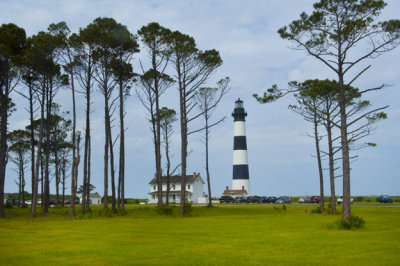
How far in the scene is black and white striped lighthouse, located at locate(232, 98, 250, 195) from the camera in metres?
68.9

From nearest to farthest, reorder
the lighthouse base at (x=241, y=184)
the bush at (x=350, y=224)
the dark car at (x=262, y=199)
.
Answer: the bush at (x=350, y=224), the lighthouse base at (x=241, y=184), the dark car at (x=262, y=199)

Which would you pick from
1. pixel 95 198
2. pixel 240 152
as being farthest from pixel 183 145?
pixel 95 198

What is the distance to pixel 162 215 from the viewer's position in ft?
104

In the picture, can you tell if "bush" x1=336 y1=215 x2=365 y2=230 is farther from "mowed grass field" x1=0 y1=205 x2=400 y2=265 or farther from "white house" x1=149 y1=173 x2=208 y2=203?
"white house" x1=149 y1=173 x2=208 y2=203

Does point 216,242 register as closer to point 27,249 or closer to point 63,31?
point 27,249

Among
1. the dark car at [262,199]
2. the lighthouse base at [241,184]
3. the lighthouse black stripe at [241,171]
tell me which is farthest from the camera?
the dark car at [262,199]

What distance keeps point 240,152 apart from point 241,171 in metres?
3.33

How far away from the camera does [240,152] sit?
68812mm

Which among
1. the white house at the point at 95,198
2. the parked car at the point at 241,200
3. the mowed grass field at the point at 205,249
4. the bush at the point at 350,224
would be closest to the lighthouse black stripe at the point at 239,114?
the parked car at the point at 241,200

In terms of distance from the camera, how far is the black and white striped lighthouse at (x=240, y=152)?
68.9 metres

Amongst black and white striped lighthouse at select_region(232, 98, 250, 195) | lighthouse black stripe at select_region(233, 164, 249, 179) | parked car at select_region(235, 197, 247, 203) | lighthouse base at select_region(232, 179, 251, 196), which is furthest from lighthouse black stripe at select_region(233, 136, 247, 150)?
parked car at select_region(235, 197, 247, 203)

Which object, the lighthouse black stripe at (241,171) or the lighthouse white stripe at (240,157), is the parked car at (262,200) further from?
the lighthouse white stripe at (240,157)

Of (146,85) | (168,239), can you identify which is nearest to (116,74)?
(146,85)

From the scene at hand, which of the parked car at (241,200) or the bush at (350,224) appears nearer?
the bush at (350,224)
